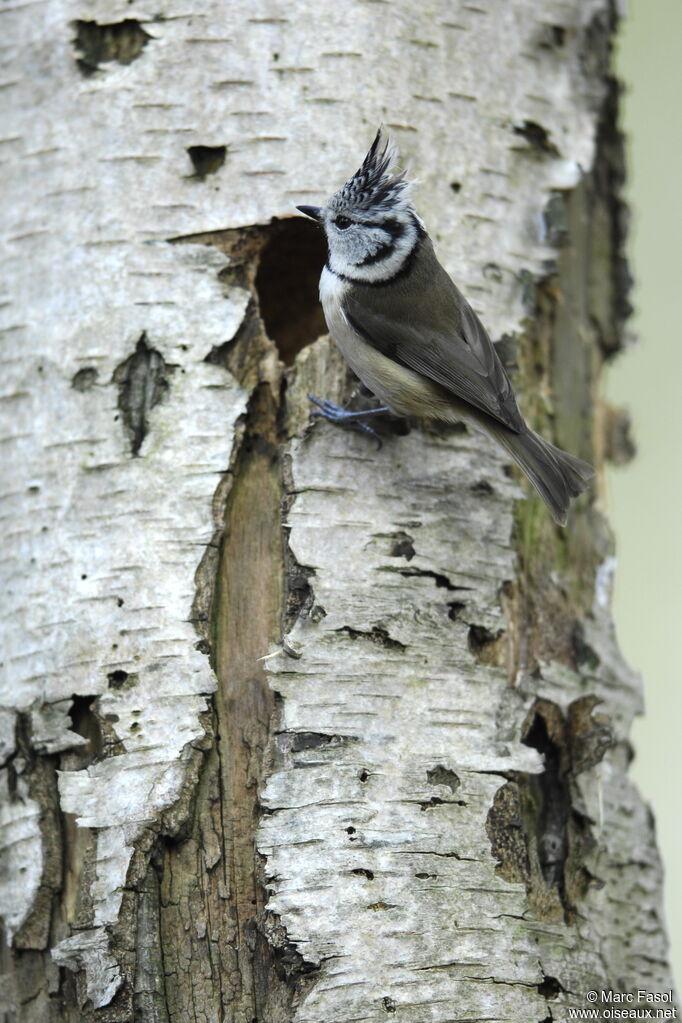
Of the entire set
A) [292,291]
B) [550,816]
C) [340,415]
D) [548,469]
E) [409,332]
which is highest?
[292,291]

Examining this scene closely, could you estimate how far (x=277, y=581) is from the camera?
269cm

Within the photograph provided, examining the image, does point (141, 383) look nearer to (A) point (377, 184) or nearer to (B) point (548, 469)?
(A) point (377, 184)

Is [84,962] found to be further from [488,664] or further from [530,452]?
[530,452]

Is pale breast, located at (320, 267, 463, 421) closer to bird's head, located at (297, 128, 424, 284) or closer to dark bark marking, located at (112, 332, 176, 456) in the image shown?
bird's head, located at (297, 128, 424, 284)

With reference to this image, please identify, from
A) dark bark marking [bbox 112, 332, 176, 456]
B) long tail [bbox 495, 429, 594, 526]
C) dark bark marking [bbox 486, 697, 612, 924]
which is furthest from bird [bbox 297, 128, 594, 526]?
dark bark marking [bbox 486, 697, 612, 924]

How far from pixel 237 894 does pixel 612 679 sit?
1239 millimetres

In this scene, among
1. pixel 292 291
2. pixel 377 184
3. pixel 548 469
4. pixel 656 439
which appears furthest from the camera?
pixel 656 439

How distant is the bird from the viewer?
2938mm

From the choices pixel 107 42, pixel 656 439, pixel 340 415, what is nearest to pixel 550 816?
pixel 340 415

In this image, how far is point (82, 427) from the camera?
278 centimetres

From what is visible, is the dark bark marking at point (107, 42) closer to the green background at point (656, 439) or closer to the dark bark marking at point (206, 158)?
the dark bark marking at point (206, 158)

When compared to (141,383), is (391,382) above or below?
above

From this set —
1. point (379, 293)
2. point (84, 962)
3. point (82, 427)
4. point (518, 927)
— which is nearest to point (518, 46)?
point (379, 293)

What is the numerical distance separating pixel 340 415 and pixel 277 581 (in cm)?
47
